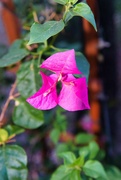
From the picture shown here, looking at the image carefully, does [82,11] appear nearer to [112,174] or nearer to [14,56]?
[14,56]

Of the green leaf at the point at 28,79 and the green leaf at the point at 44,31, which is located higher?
the green leaf at the point at 44,31

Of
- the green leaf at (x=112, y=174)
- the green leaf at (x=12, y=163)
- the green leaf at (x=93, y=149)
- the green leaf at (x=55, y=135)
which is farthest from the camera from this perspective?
the green leaf at (x=55, y=135)

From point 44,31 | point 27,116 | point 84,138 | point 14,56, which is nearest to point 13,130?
point 27,116

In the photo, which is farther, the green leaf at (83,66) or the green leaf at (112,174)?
the green leaf at (112,174)

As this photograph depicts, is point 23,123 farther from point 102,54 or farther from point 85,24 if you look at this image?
point 102,54

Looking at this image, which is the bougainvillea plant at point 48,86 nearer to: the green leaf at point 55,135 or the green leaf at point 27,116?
the green leaf at point 27,116

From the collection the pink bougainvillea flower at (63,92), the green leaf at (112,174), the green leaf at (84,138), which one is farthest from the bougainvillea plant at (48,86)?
the green leaf at (84,138)

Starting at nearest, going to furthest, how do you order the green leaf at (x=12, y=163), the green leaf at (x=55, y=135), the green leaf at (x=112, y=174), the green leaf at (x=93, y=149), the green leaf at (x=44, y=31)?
the green leaf at (x=44, y=31) → the green leaf at (x=12, y=163) → the green leaf at (x=93, y=149) → the green leaf at (x=112, y=174) → the green leaf at (x=55, y=135)

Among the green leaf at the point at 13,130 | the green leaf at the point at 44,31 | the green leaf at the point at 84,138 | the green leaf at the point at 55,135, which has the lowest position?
the green leaf at the point at 84,138
